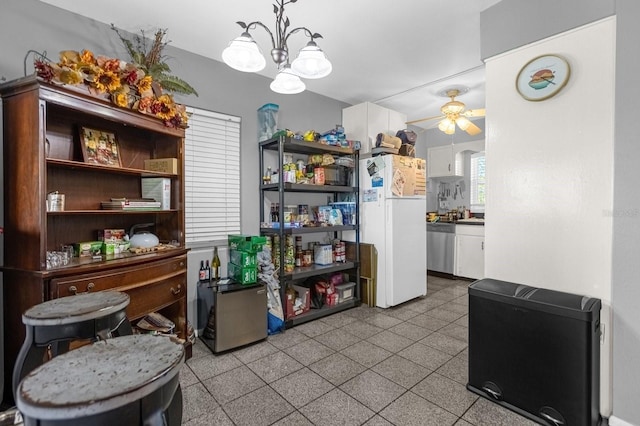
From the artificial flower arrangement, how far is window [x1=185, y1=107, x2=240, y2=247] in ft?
1.42

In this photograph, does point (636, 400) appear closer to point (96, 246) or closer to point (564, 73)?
point (564, 73)

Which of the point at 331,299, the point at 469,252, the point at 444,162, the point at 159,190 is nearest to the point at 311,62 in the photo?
the point at 159,190

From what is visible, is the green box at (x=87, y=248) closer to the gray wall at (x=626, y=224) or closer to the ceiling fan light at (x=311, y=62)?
the ceiling fan light at (x=311, y=62)

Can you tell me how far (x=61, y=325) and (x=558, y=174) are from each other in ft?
9.17

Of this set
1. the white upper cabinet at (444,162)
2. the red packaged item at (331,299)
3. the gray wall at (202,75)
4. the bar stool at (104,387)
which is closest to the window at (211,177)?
the gray wall at (202,75)

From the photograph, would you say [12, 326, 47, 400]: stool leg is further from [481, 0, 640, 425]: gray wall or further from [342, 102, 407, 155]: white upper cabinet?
[342, 102, 407, 155]: white upper cabinet

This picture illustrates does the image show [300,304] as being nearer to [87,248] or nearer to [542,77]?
[87,248]

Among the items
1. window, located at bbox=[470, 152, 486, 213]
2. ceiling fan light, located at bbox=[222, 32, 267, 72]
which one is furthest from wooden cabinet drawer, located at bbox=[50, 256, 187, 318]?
window, located at bbox=[470, 152, 486, 213]

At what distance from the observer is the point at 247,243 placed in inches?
113

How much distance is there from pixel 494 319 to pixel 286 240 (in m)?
2.11

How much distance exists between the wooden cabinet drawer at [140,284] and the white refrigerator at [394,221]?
2.27m

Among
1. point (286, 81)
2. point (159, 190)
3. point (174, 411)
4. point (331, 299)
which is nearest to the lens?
point (174, 411)

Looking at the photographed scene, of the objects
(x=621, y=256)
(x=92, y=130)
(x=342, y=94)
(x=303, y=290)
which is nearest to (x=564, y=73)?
(x=621, y=256)

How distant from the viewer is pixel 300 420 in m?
1.80
